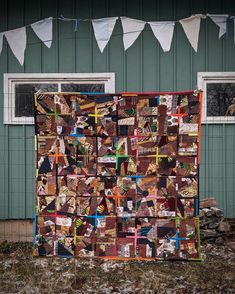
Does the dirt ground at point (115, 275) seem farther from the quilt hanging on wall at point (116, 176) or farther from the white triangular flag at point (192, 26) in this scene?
the white triangular flag at point (192, 26)

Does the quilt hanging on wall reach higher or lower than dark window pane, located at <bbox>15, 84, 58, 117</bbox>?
lower

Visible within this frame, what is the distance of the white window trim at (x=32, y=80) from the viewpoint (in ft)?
17.3

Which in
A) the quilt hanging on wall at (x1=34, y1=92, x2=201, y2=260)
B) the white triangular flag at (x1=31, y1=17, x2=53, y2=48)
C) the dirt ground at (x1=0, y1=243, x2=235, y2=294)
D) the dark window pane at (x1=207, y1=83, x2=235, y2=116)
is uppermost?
the white triangular flag at (x1=31, y1=17, x2=53, y2=48)

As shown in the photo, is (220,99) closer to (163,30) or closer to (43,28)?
(163,30)

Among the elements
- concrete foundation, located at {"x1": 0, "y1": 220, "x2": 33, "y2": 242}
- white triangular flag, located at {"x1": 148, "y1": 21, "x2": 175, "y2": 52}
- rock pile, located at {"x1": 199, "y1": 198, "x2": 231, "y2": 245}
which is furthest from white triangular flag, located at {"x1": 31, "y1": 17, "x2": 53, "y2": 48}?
rock pile, located at {"x1": 199, "y1": 198, "x2": 231, "y2": 245}

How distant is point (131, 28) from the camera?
523 cm

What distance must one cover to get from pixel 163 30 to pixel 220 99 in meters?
1.33

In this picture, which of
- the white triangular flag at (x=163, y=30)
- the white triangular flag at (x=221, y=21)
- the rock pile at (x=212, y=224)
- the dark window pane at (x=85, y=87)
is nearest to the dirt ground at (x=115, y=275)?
the rock pile at (x=212, y=224)

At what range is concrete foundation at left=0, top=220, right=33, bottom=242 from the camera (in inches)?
207

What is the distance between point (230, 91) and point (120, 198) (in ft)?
8.40

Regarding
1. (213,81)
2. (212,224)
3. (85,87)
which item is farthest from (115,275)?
(213,81)

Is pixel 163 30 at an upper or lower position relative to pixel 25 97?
upper

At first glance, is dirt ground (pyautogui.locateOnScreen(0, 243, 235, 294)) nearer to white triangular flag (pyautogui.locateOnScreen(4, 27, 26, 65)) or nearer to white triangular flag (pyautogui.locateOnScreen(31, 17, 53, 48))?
white triangular flag (pyautogui.locateOnScreen(4, 27, 26, 65))

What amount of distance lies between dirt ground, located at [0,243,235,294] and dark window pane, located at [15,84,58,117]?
2077mm
